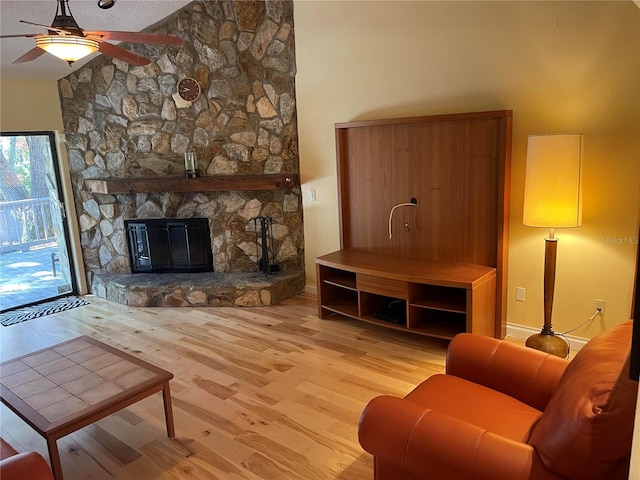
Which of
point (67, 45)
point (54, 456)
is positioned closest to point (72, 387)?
point (54, 456)

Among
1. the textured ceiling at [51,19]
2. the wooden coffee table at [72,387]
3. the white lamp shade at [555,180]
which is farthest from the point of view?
the textured ceiling at [51,19]

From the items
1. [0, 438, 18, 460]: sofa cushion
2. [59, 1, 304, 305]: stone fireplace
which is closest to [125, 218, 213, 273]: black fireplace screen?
[59, 1, 304, 305]: stone fireplace

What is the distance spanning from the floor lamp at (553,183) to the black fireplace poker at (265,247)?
2.55 m

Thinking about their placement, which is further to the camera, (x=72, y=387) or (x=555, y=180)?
(x=555, y=180)

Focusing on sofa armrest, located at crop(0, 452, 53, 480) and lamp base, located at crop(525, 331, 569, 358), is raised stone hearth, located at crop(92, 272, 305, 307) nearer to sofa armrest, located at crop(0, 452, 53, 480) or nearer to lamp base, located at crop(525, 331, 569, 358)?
lamp base, located at crop(525, 331, 569, 358)

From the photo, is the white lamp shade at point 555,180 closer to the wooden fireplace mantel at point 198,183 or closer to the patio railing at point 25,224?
the wooden fireplace mantel at point 198,183

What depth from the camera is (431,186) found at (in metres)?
3.76

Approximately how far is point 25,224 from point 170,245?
4.80ft

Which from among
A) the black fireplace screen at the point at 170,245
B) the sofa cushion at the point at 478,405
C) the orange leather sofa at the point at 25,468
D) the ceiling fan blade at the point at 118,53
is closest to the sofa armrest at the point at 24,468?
the orange leather sofa at the point at 25,468

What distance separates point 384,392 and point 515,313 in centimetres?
130

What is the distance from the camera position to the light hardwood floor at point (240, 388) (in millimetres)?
2453

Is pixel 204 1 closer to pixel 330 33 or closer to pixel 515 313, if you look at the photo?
pixel 330 33

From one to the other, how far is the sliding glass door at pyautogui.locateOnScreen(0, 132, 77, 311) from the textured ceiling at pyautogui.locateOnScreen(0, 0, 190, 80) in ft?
2.05

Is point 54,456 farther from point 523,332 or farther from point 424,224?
point 523,332
